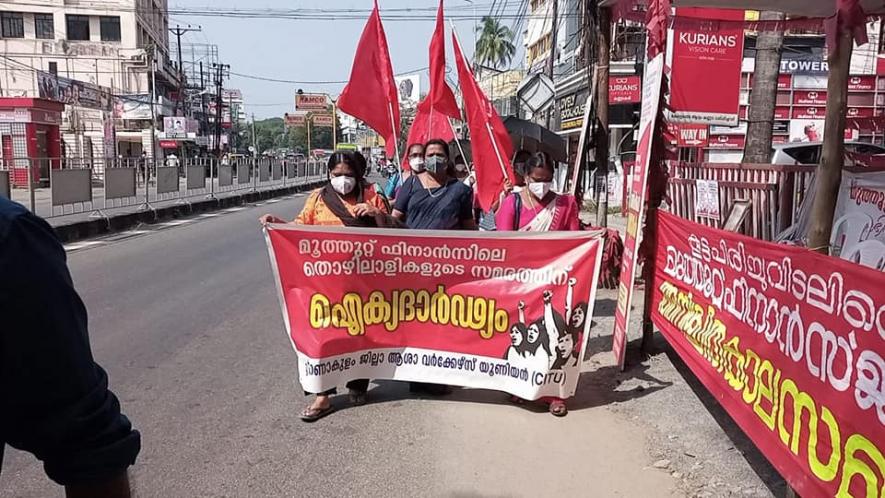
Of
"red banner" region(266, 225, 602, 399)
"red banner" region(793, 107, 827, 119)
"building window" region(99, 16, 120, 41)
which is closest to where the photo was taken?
"red banner" region(266, 225, 602, 399)

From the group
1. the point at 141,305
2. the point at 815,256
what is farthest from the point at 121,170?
the point at 815,256

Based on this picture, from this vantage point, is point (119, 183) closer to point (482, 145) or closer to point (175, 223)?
point (175, 223)

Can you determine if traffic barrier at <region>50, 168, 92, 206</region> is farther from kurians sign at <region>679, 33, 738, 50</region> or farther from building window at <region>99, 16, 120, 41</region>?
Answer: building window at <region>99, 16, 120, 41</region>

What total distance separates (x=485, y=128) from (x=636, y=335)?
2618 mm

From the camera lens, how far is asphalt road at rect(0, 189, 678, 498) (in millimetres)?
3773

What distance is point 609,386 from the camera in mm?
5582

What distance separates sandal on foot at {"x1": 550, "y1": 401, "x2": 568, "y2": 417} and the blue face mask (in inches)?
77.1

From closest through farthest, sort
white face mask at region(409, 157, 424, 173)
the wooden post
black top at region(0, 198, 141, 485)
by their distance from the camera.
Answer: black top at region(0, 198, 141, 485) < the wooden post < white face mask at region(409, 157, 424, 173)

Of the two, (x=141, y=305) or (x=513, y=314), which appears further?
(x=141, y=305)

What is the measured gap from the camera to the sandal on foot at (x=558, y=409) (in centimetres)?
487

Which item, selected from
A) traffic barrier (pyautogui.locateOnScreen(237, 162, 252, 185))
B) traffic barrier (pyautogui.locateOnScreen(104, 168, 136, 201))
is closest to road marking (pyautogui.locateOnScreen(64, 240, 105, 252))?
traffic barrier (pyautogui.locateOnScreen(104, 168, 136, 201))

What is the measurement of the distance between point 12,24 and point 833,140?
6420cm

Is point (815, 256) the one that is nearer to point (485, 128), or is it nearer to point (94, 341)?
point (485, 128)

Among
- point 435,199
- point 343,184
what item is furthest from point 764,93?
point 343,184
